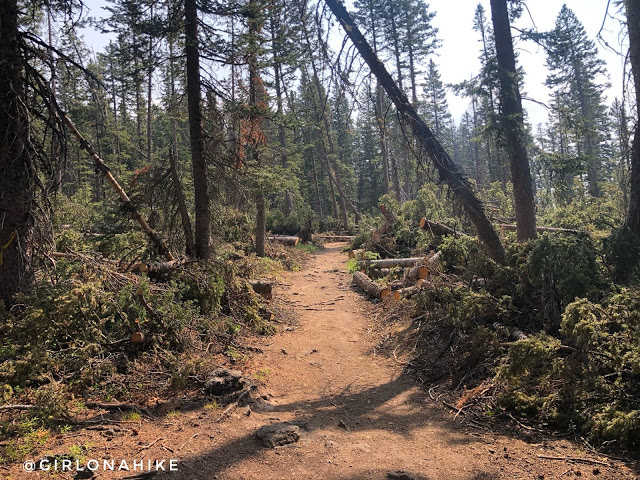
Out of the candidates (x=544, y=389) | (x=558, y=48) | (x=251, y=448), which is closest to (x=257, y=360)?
(x=251, y=448)

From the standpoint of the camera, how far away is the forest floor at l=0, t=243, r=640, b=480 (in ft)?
11.0

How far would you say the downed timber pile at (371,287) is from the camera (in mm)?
10211

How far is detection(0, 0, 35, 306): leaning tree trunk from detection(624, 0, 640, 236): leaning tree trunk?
8693 millimetres

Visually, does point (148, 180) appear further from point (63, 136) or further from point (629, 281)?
point (629, 281)

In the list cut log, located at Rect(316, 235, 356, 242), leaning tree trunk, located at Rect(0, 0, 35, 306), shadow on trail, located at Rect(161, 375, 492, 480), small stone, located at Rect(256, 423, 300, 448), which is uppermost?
leaning tree trunk, located at Rect(0, 0, 35, 306)

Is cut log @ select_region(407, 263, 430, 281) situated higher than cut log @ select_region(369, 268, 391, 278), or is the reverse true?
cut log @ select_region(407, 263, 430, 281)

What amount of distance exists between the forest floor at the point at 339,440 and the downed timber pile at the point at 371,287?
3.84 meters

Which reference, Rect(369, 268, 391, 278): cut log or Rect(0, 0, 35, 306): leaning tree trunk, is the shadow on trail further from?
Rect(369, 268, 391, 278): cut log

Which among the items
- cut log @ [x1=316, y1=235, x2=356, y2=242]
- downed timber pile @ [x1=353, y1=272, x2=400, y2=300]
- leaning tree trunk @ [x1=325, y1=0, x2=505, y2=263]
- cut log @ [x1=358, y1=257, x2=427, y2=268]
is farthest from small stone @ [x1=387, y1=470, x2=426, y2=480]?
cut log @ [x1=316, y1=235, x2=356, y2=242]

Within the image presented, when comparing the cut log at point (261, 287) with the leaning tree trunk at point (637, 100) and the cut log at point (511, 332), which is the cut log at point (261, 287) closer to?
the cut log at point (511, 332)

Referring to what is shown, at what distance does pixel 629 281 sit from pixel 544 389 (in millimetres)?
2452

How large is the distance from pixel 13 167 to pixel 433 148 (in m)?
6.41

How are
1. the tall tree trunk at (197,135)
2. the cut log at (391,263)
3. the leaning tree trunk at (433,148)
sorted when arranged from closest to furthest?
the leaning tree trunk at (433,148) → the tall tree trunk at (197,135) → the cut log at (391,263)

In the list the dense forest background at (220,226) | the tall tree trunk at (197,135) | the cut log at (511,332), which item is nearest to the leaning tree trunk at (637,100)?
the dense forest background at (220,226)
